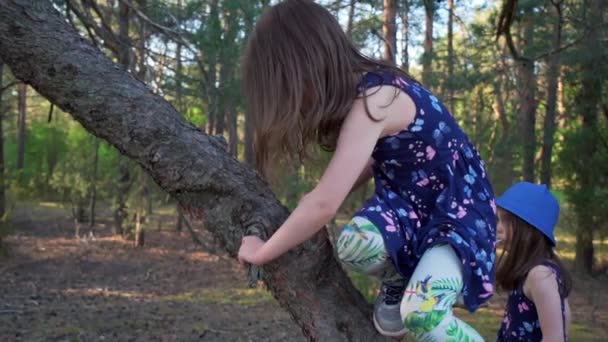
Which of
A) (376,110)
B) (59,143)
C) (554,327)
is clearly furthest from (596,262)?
(59,143)

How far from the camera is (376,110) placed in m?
1.63

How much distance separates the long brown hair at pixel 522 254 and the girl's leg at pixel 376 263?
0.59 m

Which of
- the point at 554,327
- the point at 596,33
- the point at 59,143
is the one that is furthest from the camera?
the point at 59,143

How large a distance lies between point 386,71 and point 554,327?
989mm

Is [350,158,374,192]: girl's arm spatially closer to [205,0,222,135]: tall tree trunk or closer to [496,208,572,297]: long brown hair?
[496,208,572,297]: long brown hair

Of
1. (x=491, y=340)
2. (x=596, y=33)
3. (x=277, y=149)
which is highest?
(x=596, y=33)

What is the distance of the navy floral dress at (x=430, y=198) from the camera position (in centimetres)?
170

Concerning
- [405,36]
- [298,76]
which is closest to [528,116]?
[405,36]

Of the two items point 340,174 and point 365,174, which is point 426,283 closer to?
point 340,174

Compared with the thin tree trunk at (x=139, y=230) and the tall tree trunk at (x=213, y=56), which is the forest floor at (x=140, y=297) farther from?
the tall tree trunk at (x=213, y=56)

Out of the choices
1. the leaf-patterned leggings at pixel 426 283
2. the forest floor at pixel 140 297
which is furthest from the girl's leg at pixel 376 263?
the forest floor at pixel 140 297

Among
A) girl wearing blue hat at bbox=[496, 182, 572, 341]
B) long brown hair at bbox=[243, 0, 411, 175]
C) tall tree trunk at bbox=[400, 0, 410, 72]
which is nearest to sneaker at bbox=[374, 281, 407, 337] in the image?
long brown hair at bbox=[243, 0, 411, 175]

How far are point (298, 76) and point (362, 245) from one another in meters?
0.45

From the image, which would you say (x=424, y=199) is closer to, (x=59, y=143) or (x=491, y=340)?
(x=491, y=340)
